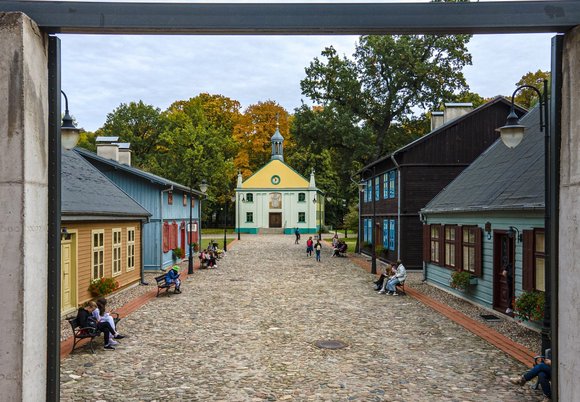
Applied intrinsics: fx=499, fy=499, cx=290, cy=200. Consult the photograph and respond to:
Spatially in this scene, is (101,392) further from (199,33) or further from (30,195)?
(199,33)

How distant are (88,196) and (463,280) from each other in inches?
485

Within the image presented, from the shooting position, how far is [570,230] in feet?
17.1

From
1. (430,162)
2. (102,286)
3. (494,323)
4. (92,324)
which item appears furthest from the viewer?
(430,162)

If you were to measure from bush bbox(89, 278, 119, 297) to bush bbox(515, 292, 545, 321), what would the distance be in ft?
39.1

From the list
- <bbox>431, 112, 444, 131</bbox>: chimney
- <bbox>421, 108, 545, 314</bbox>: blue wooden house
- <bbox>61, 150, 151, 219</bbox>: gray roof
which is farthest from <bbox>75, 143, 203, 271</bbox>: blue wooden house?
<bbox>431, 112, 444, 131</bbox>: chimney

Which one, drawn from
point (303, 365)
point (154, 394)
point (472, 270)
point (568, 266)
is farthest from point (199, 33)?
point (472, 270)

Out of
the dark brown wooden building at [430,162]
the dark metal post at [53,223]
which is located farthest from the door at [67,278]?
the dark brown wooden building at [430,162]

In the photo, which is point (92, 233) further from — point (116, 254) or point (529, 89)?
point (529, 89)

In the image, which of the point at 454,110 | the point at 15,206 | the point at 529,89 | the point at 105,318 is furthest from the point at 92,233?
the point at 529,89

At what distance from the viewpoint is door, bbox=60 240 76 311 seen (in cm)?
1383

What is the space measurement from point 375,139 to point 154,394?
103 feet

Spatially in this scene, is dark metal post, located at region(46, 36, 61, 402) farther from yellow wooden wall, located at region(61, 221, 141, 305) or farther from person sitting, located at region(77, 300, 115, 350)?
yellow wooden wall, located at region(61, 221, 141, 305)

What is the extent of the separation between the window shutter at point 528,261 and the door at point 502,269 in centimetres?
134

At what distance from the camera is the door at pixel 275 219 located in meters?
66.4
